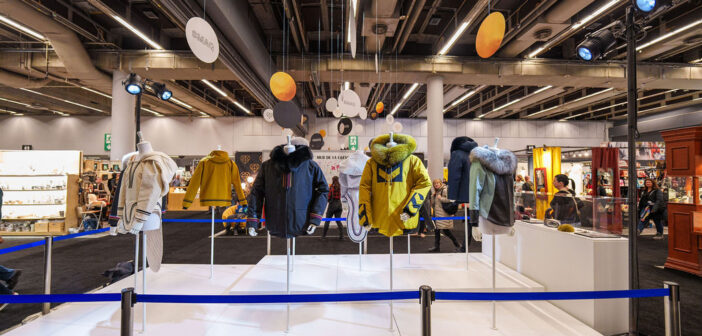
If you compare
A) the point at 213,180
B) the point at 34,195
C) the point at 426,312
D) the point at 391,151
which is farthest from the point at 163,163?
the point at 34,195

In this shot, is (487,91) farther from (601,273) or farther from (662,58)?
(601,273)

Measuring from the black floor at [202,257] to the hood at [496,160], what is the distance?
2.03m

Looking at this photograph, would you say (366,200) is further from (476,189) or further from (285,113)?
(285,113)

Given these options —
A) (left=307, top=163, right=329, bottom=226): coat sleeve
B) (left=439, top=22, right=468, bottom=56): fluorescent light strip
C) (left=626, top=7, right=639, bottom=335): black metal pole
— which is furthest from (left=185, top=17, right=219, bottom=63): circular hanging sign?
(left=439, top=22, right=468, bottom=56): fluorescent light strip

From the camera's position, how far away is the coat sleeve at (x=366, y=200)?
2.67 meters

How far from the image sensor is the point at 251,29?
23.3 feet

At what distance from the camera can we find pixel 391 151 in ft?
8.52

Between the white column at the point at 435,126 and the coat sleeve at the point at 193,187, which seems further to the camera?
the white column at the point at 435,126

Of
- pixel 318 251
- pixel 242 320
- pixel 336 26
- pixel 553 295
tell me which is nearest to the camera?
pixel 553 295

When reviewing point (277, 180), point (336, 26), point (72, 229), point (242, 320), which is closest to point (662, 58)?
point (336, 26)

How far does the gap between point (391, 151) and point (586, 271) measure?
2138 millimetres

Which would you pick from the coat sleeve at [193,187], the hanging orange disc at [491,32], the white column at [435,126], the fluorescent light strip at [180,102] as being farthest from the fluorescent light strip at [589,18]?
the fluorescent light strip at [180,102]

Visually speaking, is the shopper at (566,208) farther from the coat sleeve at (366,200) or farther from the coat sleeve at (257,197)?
the coat sleeve at (257,197)

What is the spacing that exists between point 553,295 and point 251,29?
24.2 ft
